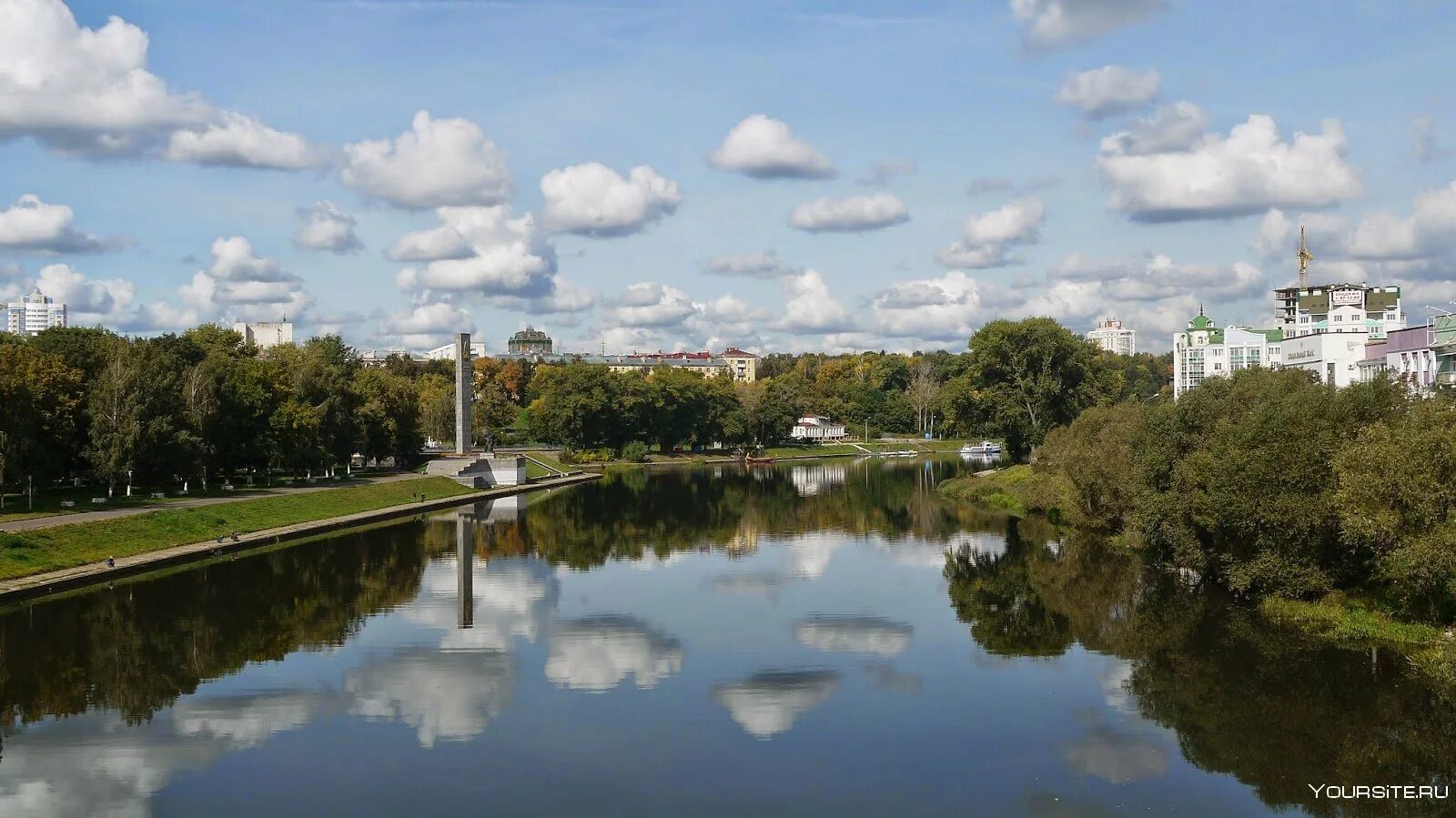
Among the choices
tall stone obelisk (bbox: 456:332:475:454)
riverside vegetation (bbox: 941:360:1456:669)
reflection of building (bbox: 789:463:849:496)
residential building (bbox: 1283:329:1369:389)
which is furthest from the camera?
tall stone obelisk (bbox: 456:332:475:454)

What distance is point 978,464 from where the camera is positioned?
9475cm

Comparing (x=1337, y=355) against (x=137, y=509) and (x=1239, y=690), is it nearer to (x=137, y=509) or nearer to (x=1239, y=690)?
(x=1239, y=690)

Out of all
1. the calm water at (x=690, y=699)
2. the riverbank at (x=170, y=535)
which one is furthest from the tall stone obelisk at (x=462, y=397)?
the calm water at (x=690, y=699)

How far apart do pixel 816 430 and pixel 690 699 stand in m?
111

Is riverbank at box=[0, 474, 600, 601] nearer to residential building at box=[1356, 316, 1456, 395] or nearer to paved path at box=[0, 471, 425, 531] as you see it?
paved path at box=[0, 471, 425, 531]

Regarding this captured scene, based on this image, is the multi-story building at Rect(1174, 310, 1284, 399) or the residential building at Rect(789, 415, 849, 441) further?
the residential building at Rect(789, 415, 849, 441)

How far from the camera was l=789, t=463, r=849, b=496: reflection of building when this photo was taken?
2940 inches

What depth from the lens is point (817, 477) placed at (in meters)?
86.8

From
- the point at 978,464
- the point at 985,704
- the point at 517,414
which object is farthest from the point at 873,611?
the point at 517,414

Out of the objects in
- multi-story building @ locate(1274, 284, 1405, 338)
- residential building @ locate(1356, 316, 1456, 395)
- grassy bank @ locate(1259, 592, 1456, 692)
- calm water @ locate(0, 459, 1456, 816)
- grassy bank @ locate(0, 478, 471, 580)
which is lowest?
calm water @ locate(0, 459, 1456, 816)

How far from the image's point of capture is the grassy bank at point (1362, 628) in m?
21.5

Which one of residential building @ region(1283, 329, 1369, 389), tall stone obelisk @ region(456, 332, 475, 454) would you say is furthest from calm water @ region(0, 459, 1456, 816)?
tall stone obelisk @ region(456, 332, 475, 454)

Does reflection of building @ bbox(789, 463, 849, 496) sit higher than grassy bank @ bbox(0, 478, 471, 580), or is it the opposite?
grassy bank @ bbox(0, 478, 471, 580)

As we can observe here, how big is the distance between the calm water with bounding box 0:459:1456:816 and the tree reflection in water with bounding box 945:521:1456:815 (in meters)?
0.08
